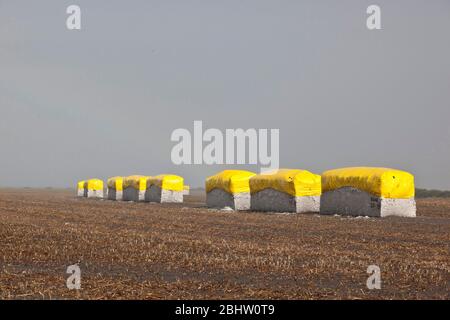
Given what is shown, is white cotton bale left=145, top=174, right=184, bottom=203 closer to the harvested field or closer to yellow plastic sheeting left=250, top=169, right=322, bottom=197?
yellow plastic sheeting left=250, top=169, right=322, bottom=197

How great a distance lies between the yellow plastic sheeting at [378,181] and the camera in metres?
28.3

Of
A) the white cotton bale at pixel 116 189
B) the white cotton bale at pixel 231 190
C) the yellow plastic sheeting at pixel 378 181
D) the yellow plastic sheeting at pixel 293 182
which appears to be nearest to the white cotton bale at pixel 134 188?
the white cotton bale at pixel 116 189

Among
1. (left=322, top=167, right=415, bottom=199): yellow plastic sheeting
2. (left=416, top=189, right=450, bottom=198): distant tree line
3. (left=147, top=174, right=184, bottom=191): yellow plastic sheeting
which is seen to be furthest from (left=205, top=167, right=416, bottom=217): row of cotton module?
(left=416, top=189, right=450, bottom=198): distant tree line

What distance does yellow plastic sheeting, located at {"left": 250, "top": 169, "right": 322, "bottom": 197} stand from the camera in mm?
32469

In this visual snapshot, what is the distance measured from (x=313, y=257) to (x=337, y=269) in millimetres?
1737

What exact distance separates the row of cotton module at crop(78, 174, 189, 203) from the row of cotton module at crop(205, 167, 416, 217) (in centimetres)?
874

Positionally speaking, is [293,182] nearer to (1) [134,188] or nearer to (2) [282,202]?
(2) [282,202]

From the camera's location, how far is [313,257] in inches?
529

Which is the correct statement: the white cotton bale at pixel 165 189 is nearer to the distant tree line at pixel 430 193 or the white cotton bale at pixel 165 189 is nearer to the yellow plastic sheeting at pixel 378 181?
the yellow plastic sheeting at pixel 378 181

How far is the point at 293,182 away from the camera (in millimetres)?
32312

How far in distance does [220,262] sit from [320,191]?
72.8 feet

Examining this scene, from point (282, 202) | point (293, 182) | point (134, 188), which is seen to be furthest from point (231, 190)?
point (134, 188)

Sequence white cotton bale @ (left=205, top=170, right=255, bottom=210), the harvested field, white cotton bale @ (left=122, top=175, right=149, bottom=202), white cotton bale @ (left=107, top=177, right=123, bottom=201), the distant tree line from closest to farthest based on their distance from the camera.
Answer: the harvested field, white cotton bale @ (left=205, top=170, right=255, bottom=210), white cotton bale @ (left=122, top=175, right=149, bottom=202), white cotton bale @ (left=107, top=177, right=123, bottom=201), the distant tree line
